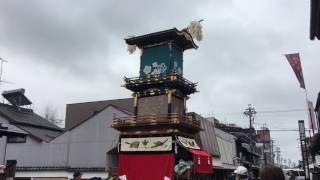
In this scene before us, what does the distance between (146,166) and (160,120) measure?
4.18m

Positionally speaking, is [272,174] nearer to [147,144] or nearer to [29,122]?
[147,144]

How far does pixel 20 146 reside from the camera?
1757 inches

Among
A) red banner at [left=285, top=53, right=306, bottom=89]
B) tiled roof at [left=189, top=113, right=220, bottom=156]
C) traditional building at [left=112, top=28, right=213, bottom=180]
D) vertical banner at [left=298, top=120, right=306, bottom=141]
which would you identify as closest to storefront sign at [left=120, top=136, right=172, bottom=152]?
traditional building at [left=112, top=28, right=213, bottom=180]

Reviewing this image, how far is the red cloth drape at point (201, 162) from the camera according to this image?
1315 inches

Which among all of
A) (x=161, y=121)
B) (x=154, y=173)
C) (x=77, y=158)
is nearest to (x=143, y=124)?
(x=161, y=121)

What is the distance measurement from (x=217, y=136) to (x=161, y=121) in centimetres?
1452

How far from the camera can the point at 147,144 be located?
35062 mm

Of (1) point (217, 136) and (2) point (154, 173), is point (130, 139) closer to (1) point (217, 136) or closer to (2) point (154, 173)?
(2) point (154, 173)

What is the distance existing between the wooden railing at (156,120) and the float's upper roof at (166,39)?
714 cm

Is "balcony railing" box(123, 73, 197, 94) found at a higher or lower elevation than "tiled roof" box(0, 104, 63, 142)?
higher

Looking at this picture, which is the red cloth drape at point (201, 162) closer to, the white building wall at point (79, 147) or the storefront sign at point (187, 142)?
the storefront sign at point (187, 142)

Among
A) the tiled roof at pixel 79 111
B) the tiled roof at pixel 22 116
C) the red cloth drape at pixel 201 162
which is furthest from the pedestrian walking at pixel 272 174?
the tiled roof at pixel 79 111

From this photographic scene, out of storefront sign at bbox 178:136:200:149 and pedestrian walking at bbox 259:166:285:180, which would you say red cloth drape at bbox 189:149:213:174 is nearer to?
storefront sign at bbox 178:136:200:149

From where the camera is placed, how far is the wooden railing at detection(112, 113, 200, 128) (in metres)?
33.8
